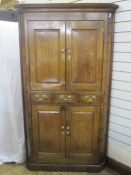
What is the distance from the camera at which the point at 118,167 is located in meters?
2.24

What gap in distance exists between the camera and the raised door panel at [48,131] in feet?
6.81

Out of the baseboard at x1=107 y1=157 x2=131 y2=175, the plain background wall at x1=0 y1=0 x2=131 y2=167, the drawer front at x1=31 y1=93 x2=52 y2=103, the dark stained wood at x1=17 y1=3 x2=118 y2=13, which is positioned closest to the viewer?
the dark stained wood at x1=17 y1=3 x2=118 y2=13

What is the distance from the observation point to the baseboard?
217 centimetres

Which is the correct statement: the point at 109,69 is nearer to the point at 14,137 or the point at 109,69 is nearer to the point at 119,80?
the point at 119,80

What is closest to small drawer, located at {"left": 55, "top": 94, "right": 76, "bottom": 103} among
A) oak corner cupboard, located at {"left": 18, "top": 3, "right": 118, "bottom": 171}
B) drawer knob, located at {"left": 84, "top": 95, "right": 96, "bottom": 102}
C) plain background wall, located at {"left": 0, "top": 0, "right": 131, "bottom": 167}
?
oak corner cupboard, located at {"left": 18, "top": 3, "right": 118, "bottom": 171}

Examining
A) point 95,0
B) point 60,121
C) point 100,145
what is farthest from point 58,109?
point 95,0

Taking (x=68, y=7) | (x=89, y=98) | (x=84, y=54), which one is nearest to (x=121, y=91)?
(x=89, y=98)

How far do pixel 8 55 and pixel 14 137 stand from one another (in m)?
0.94

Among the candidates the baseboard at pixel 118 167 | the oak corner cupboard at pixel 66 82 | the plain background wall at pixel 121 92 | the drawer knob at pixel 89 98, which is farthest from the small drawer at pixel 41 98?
the baseboard at pixel 118 167

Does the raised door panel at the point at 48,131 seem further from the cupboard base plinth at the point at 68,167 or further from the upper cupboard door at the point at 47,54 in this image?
the upper cupboard door at the point at 47,54

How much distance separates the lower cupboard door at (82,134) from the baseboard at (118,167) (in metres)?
0.19

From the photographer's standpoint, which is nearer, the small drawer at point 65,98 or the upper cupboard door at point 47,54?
the upper cupboard door at point 47,54

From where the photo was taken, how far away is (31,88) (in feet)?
6.59

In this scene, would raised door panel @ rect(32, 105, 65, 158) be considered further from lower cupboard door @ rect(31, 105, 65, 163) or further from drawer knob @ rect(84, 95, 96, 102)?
drawer knob @ rect(84, 95, 96, 102)
